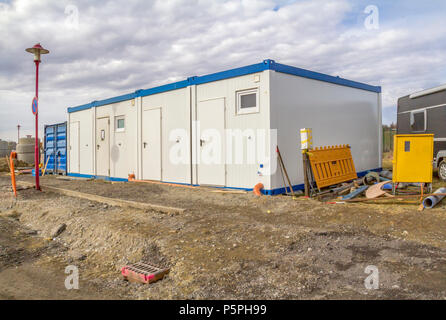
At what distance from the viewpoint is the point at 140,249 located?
A: 5.45 metres

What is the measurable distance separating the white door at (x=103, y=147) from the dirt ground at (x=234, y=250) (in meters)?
7.20

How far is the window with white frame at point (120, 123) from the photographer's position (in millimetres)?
14816

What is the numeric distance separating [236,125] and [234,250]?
18.3ft

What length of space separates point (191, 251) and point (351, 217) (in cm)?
318

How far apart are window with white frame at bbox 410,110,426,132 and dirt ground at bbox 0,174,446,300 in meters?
6.18

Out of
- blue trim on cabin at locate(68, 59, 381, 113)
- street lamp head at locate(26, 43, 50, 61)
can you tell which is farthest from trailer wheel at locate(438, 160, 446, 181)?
street lamp head at locate(26, 43, 50, 61)

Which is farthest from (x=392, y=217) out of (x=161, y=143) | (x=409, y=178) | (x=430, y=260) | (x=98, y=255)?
(x=161, y=143)

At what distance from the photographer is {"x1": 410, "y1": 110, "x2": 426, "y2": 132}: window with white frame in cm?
1245

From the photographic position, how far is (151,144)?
13.1 m

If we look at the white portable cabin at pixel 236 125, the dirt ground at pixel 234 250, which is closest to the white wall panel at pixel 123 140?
the white portable cabin at pixel 236 125

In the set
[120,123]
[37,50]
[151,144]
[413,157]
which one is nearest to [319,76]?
[413,157]

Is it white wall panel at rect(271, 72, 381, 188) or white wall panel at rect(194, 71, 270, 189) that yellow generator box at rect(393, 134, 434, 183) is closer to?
white wall panel at rect(271, 72, 381, 188)

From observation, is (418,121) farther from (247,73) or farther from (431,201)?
(247,73)

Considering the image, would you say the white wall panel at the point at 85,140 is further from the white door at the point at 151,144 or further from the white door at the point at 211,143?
the white door at the point at 211,143
